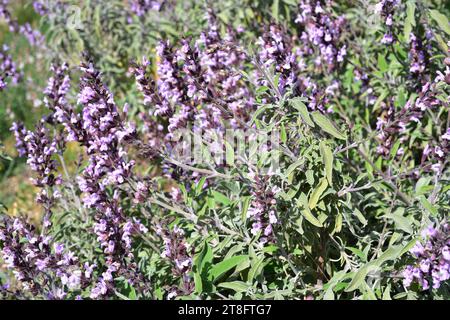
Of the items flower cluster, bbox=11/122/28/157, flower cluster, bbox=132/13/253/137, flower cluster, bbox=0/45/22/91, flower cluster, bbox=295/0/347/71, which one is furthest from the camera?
flower cluster, bbox=11/122/28/157

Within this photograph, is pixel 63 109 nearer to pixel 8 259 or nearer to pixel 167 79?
pixel 167 79

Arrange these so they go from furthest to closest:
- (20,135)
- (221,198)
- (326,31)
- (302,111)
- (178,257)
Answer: (20,135) < (326,31) < (221,198) < (178,257) < (302,111)

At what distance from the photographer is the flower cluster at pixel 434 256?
2287 mm

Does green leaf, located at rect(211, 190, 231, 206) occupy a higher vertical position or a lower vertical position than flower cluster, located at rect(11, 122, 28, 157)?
lower

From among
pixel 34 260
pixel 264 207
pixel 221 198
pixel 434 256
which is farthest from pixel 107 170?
pixel 434 256

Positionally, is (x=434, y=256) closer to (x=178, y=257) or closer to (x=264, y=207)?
(x=264, y=207)

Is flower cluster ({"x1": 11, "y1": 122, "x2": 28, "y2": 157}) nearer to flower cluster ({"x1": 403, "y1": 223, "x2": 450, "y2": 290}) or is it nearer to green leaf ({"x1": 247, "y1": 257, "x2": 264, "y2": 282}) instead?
green leaf ({"x1": 247, "y1": 257, "x2": 264, "y2": 282})

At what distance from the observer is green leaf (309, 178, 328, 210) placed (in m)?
2.75

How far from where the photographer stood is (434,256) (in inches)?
91.4

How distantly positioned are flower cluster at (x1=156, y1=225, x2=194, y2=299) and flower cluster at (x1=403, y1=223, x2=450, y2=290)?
3.54 ft

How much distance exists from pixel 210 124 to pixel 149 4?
2.72 m

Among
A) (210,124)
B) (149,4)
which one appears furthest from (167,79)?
(149,4)

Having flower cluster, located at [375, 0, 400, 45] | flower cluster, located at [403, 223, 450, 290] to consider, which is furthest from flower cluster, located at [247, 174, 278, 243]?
flower cluster, located at [375, 0, 400, 45]

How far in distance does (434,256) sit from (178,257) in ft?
3.98
